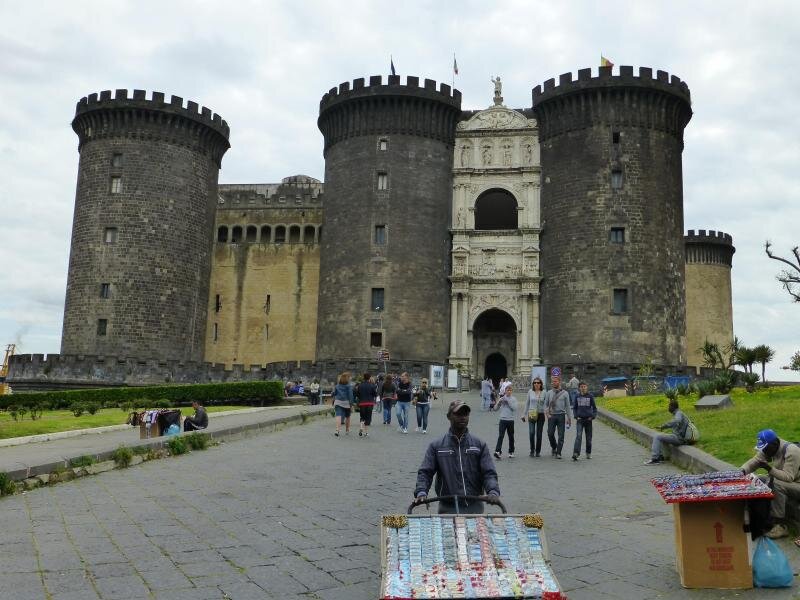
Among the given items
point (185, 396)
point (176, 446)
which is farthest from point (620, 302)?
point (176, 446)

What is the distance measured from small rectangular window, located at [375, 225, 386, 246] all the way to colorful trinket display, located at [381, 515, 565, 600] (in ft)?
115

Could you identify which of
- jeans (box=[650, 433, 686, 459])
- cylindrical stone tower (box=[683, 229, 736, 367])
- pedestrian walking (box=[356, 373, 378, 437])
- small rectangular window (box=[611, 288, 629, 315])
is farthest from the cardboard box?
cylindrical stone tower (box=[683, 229, 736, 367])

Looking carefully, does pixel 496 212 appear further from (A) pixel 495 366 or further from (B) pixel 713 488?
(B) pixel 713 488

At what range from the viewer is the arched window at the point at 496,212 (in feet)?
150

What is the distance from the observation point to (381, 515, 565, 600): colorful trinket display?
482cm

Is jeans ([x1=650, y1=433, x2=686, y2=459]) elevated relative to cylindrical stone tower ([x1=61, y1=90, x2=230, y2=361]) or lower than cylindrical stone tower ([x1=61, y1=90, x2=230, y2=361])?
lower

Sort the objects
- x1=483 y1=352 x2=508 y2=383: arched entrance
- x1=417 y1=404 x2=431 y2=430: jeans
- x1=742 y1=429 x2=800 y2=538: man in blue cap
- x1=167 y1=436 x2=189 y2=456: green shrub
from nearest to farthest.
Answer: x1=742 y1=429 x2=800 y2=538: man in blue cap < x1=167 y1=436 x2=189 y2=456: green shrub < x1=417 y1=404 x2=431 y2=430: jeans < x1=483 y1=352 x2=508 y2=383: arched entrance

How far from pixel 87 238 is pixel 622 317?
2657cm

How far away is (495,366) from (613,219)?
33.6 feet

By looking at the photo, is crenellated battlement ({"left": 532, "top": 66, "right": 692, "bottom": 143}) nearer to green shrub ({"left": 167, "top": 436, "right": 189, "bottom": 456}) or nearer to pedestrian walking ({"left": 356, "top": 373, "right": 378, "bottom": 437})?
pedestrian walking ({"left": 356, "top": 373, "right": 378, "bottom": 437})

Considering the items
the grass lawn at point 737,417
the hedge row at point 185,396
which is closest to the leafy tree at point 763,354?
the grass lawn at point 737,417

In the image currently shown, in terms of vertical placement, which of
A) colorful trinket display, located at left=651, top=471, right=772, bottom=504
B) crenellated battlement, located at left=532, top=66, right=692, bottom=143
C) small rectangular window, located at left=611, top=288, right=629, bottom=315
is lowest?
colorful trinket display, located at left=651, top=471, right=772, bottom=504

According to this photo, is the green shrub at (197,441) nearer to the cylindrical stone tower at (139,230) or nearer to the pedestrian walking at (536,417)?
the pedestrian walking at (536,417)

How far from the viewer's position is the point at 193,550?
23.4 ft
